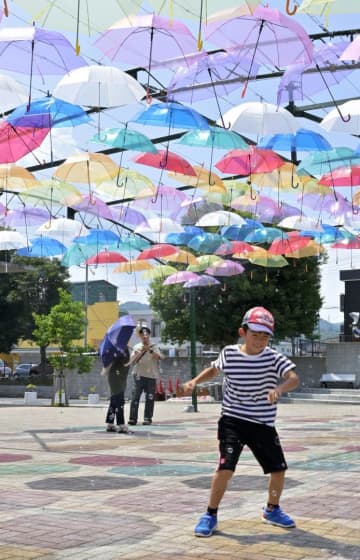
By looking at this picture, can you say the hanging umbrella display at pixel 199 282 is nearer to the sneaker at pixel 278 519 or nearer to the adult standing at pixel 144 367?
the adult standing at pixel 144 367

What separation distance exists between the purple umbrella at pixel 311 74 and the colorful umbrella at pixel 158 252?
8.10m

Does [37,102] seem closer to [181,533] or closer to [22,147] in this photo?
[22,147]

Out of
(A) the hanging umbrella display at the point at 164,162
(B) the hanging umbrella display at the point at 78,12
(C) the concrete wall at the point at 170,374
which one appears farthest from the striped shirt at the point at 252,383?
(C) the concrete wall at the point at 170,374

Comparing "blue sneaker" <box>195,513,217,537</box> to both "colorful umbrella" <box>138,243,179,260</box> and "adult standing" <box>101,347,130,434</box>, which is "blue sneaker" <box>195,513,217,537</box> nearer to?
"adult standing" <box>101,347,130,434</box>

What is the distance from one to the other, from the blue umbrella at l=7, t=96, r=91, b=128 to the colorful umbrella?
8.49 m

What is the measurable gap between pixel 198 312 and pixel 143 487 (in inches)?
1271

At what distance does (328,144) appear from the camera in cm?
1390

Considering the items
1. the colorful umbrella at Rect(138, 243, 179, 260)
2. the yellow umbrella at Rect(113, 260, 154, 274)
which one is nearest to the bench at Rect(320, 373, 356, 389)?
the yellow umbrella at Rect(113, 260, 154, 274)

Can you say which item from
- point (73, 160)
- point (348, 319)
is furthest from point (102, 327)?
point (73, 160)

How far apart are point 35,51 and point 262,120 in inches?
156

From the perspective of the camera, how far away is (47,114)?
11898mm

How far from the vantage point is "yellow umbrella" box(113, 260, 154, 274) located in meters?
22.0

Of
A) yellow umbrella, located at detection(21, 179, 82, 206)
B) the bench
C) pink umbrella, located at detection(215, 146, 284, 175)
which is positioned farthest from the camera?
the bench

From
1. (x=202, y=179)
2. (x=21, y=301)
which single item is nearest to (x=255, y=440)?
(x=202, y=179)
